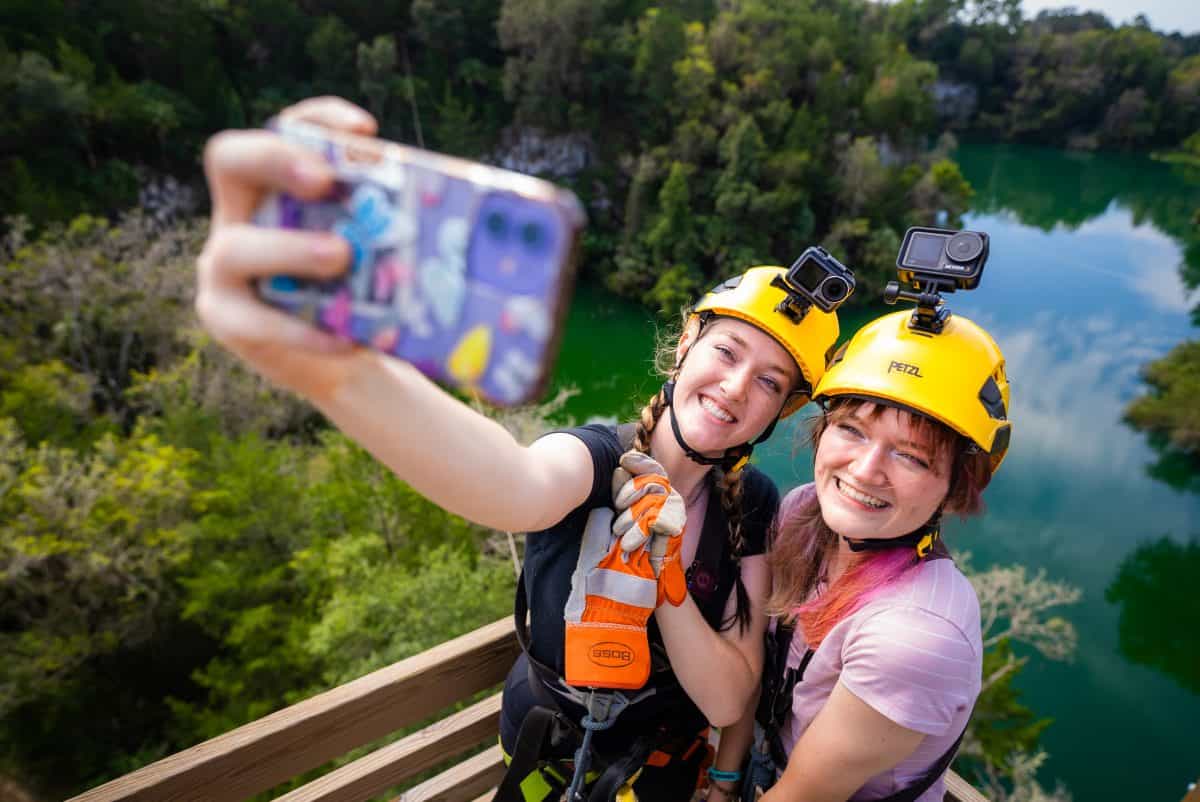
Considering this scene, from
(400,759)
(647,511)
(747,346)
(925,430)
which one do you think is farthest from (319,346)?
(400,759)

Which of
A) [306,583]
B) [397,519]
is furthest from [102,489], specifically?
[397,519]

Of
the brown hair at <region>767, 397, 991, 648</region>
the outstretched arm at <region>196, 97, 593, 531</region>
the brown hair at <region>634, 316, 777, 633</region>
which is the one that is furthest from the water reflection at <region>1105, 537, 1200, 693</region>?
the outstretched arm at <region>196, 97, 593, 531</region>

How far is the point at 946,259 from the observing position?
1511 mm

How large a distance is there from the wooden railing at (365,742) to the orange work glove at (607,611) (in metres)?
0.52

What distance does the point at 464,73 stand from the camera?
29.4 meters

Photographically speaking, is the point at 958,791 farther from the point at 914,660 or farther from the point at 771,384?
the point at 771,384

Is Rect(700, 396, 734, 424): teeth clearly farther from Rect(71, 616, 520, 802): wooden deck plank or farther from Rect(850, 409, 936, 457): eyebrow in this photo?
Rect(71, 616, 520, 802): wooden deck plank

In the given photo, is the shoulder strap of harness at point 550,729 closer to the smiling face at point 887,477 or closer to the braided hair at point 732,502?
the braided hair at point 732,502

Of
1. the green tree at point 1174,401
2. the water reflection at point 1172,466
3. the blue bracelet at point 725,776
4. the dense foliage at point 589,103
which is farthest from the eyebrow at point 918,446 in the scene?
the green tree at point 1174,401

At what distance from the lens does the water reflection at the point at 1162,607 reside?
465 inches

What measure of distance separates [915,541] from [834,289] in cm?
68

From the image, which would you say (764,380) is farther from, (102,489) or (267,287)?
(102,489)

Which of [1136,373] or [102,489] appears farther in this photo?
[1136,373]

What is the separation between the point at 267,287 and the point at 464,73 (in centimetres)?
3288
